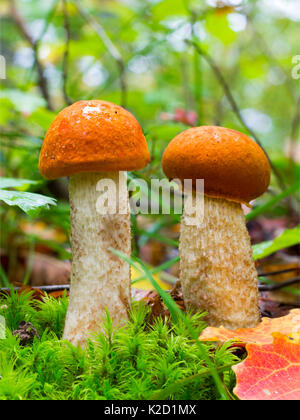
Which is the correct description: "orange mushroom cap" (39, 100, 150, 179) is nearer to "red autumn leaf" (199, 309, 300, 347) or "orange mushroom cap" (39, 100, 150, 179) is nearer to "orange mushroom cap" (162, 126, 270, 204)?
"orange mushroom cap" (162, 126, 270, 204)

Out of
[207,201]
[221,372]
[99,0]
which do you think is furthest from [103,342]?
[99,0]

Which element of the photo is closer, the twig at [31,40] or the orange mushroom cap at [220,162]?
the orange mushroom cap at [220,162]

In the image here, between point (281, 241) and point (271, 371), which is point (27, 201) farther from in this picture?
point (281, 241)

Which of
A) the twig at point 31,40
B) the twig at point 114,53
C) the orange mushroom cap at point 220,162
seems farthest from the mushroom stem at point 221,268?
the twig at point 31,40

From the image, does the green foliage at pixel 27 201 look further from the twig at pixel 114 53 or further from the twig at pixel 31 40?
A: the twig at pixel 31 40

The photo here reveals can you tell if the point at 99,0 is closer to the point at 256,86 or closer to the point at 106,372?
the point at 256,86
